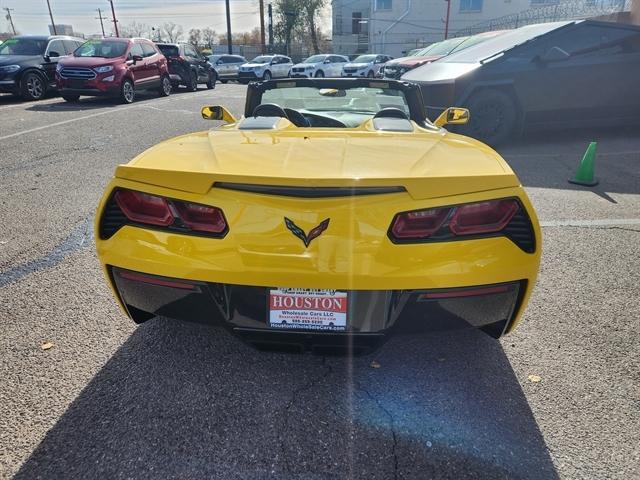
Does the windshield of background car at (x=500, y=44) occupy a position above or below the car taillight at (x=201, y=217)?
above

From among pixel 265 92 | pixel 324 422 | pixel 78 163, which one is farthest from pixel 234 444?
pixel 78 163

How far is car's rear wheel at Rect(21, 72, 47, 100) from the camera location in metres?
11.6

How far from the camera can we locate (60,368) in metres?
2.20

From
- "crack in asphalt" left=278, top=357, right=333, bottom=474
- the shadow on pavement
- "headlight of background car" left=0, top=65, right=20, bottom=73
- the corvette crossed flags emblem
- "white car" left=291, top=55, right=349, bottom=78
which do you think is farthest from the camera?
"white car" left=291, top=55, right=349, bottom=78

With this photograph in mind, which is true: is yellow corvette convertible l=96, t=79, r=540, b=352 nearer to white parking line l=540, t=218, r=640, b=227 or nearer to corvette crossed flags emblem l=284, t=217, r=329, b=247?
corvette crossed flags emblem l=284, t=217, r=329, b=247

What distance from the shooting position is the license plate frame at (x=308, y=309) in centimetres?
168

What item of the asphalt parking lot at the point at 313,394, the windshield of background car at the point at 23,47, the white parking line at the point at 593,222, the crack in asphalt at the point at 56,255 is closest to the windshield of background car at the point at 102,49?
the windshield of background car at the point at 23,47

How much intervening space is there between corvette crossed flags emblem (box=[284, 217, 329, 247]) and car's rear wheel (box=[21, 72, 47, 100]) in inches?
511

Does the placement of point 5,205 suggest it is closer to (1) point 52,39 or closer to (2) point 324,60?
(1) point 52,39

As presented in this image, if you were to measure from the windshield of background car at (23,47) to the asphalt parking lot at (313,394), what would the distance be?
11.4m

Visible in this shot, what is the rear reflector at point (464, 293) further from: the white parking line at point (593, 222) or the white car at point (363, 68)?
the white car at point (363, 68)

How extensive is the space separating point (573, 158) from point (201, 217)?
255 inches

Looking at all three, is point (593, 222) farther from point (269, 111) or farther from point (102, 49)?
point (102, 49)

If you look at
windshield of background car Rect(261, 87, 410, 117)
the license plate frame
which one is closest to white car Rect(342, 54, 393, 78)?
windshield of background car Rect(261, 87, 410, 117)
